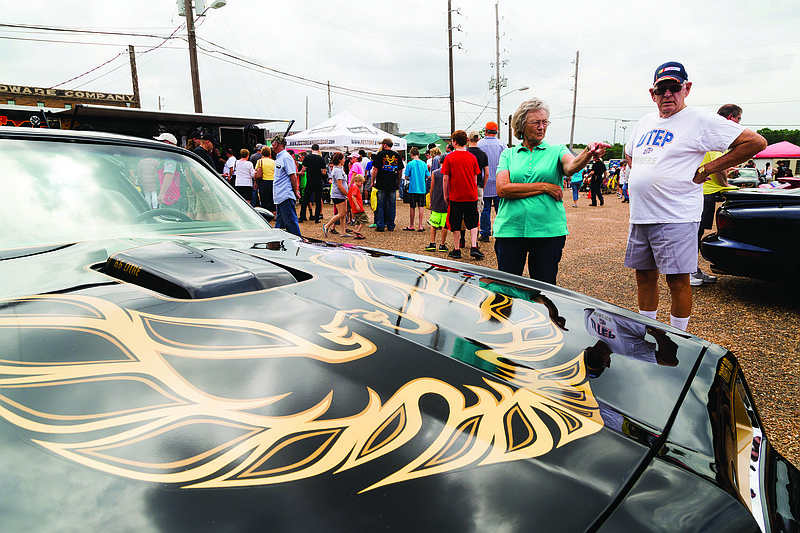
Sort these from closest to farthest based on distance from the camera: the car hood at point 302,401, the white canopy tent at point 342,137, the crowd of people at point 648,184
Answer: the car hood at point 302,401 < the crowd of people at point 648,184 < the white canopy tent at point 342,137

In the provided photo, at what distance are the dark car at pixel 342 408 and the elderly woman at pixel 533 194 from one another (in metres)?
1.44

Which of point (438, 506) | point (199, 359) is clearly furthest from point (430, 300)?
point (438, 506)

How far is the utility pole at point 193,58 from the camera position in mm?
14820

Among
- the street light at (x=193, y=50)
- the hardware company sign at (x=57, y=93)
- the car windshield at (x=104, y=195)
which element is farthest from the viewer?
the hardware company sign at (x=57, y=93)

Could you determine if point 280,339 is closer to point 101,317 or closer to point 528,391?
point 101,317

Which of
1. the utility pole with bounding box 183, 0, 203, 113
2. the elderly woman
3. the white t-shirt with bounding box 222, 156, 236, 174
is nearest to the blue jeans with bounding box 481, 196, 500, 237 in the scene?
the elderly woman

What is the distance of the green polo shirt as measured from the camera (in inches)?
114

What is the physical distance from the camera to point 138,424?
77 centimetres

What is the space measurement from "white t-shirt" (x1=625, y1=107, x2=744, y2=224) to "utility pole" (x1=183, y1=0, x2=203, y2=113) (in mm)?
14967

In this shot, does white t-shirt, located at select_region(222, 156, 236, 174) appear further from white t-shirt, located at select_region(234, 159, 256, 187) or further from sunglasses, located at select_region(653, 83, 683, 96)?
sunglasses, located at select_region(653, 83, 683, 96)

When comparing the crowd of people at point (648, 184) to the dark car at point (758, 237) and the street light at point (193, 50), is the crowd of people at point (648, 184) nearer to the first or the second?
the dark car at point (758, 237)

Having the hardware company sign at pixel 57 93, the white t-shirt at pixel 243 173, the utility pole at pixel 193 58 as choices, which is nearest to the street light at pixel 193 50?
the utility pole at pixel 193 58

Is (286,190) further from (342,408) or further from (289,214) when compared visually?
(342,408)

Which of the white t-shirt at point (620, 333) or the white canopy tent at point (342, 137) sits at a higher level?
the white canopy tent at point (342, 137)
